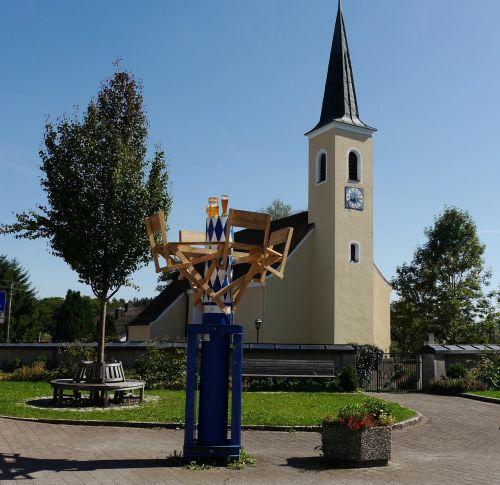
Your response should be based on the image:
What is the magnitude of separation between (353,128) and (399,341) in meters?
19.0

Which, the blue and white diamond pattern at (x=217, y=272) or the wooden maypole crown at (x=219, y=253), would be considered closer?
the wooden maypole crown at (x=219, y=253)

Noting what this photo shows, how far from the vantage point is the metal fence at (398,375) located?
66.1ft

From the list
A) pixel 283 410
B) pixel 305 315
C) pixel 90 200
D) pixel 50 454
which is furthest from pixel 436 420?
pixel 305 315

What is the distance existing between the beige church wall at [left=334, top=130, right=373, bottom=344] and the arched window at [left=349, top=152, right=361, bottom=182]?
0.83 ft

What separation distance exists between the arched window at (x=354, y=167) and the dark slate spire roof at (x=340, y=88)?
5.57 ft

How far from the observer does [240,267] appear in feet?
102

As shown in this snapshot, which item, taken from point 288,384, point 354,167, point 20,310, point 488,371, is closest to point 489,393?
point 488,371

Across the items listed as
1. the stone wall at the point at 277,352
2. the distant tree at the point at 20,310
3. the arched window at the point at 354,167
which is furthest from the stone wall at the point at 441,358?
the distant tree at the point at 20,310

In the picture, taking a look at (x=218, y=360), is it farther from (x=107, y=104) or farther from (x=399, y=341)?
(x=399, y=341)

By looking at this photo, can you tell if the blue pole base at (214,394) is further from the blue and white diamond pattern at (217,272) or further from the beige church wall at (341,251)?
the beige church wall at (341,251)

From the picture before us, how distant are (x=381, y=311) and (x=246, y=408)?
19.8 metres

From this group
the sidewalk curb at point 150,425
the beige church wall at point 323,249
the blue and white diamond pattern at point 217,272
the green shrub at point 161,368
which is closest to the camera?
the blue and white diamond pattern at point 217,272

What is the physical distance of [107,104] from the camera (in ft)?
53.2

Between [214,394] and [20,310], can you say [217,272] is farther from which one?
[20,310]
